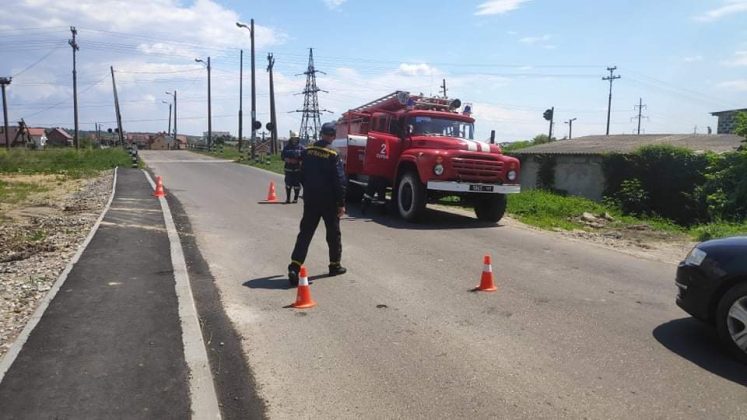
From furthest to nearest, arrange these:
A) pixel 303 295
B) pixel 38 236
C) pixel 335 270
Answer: pixel 38 236 → pixel 335 270 → pixel 303 295

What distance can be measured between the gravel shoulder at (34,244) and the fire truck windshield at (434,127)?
674 centimetres

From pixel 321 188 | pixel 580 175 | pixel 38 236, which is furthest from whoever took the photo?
pixel 580 175

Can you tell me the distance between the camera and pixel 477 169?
11.6 m


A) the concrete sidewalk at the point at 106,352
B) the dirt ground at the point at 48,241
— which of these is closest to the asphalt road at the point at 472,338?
the concrete sidewalk at the point at 106,352

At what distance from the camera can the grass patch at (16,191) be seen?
1559 cm

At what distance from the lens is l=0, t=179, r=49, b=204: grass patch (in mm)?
15586

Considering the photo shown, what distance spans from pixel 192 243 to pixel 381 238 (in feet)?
10.1

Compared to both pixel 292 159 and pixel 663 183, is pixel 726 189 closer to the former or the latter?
pixel 663 183

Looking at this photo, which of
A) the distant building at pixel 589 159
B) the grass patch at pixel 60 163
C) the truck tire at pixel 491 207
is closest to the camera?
the truck tire at pixel 491 207

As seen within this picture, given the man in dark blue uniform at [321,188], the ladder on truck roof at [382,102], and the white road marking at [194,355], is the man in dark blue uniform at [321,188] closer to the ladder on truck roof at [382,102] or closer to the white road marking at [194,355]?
the white road marking at [194,355]

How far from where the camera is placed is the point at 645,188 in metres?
18.0

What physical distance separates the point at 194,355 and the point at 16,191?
1690 cm

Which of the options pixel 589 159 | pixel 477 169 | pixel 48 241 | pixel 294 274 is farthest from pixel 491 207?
pixel 589 159

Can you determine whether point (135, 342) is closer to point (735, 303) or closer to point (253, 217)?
point (735, 303)
